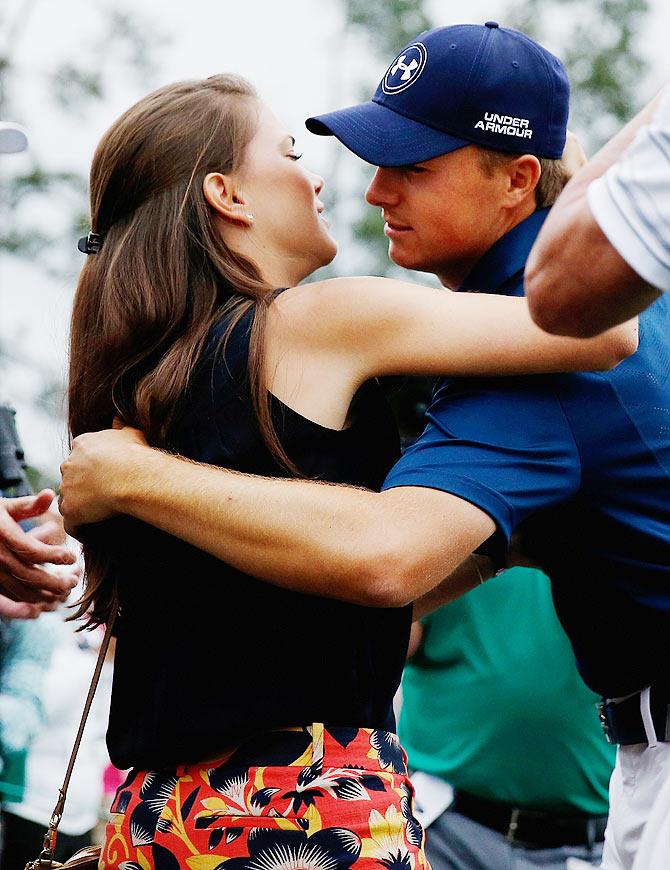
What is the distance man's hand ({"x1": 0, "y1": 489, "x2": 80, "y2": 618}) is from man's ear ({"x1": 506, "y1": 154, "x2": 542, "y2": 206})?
1195mm

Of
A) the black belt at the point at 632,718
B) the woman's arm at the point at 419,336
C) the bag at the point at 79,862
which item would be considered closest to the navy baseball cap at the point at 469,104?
the woman's arm at the point at 419,336

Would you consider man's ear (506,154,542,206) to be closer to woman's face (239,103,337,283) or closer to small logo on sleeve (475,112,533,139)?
small logo on sleeve (475,112,533,139)

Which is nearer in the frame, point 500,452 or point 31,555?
point 500,452

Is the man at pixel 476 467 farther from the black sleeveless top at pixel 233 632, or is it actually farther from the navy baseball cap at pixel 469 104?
the black sleeveless top at pixel 233 632

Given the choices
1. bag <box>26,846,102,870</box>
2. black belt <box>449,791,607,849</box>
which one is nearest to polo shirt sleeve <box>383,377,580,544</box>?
bag <box>26,846,102,870</box>

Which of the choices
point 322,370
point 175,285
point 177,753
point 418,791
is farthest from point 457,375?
point 418,791

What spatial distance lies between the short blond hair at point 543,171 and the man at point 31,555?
3.90 feet

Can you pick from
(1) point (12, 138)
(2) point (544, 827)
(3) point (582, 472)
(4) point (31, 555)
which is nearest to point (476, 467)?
(3) point (582, 472)

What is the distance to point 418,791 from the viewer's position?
12.5ft

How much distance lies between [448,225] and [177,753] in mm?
1136

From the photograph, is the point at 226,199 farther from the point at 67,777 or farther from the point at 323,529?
the point at 67,777

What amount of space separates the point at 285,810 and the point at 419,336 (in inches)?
32.4

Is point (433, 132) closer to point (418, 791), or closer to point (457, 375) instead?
point (457, 375)

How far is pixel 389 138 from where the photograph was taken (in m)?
2.35
